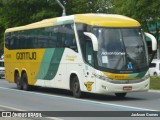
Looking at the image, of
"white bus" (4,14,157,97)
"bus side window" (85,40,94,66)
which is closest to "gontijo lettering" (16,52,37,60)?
"white bus" (4,14,157,97)

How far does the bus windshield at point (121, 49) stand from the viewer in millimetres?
19406

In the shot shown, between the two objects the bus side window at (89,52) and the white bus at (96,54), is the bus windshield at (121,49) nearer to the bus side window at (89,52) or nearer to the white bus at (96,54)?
the white bus at (96,54)

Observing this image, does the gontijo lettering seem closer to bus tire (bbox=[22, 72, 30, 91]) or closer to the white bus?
bus tire (bbox=[22, 72, 30, 91])

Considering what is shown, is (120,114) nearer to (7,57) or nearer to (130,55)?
(130,55)

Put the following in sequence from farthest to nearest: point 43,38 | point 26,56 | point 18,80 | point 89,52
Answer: point 18,80 → point 26,56 → point 43,38 → point 89,52

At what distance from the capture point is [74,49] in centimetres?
2108

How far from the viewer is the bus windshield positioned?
1941cm

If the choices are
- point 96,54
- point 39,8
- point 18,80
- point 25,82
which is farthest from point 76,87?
point 39,8

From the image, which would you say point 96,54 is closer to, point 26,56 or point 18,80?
point 26,56

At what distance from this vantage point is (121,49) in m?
19.5

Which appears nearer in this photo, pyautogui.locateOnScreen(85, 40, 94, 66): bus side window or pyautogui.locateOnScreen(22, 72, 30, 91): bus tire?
pyautogui.locateOnScreen(85, 40, 94, 66): bus side window

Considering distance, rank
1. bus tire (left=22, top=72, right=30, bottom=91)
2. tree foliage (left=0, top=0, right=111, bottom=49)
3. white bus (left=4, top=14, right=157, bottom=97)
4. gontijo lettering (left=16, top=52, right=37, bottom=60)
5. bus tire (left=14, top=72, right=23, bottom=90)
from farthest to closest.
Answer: tree foliage (left=0, top=0, right=111, bottom=49) < bus tire (left=14, top=72, right=23, bottom=90) < bus tire (left=22, top=72, right=30, bottom=91) < gontijo lettering (left=16, top=52, right=37, bottom=60) < white bus (left=4, top=14, right=157, bottom=97)

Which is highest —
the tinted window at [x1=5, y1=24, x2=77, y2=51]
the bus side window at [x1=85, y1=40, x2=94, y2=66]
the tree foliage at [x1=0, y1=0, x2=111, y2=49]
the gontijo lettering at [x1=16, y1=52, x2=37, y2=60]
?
the tree foliage at [x1=0, y1=0, x2=111, y2=49]

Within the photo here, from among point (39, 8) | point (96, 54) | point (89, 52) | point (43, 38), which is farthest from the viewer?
point (39, 8)
